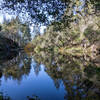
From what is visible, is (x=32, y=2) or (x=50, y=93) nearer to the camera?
(x=32, y=2)

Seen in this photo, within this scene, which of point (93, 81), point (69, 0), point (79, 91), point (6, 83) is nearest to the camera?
point (69, 0)

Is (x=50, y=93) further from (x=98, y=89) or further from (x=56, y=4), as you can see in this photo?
(x=56, y=4)

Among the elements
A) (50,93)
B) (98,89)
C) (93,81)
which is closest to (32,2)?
(50,93)

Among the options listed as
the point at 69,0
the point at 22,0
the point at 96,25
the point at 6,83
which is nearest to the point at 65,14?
the point at 69,0

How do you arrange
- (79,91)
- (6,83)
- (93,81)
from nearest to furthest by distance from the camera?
(79,91)
(93,81)
(6,83)

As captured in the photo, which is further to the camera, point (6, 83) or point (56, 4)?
point (6, 83)

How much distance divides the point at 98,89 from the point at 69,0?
5966mm

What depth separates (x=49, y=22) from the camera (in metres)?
8.06

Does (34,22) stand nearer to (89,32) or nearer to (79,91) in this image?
(79,91)

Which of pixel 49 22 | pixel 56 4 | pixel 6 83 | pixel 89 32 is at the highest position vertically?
pixel 89 32

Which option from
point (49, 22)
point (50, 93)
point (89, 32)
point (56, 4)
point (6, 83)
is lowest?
point (50, 93)

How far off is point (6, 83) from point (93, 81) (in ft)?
23.6

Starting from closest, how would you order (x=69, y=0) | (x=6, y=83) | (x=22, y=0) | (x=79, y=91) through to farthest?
(x=22, y=0) < (x=69, y=0) < (x=79, y=91) < (x=6, y=83)

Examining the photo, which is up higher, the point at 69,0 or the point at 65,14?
the point at 69,0
